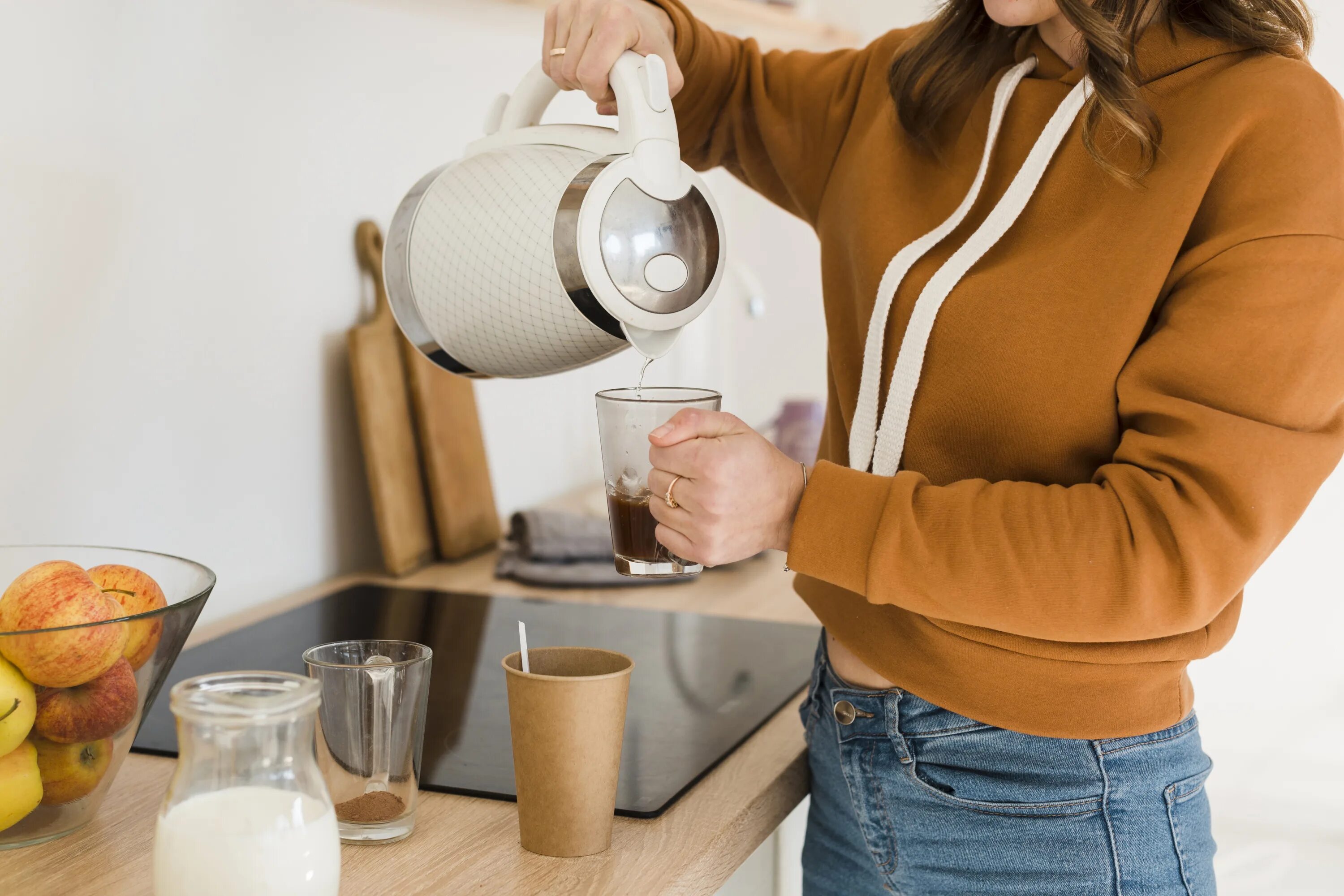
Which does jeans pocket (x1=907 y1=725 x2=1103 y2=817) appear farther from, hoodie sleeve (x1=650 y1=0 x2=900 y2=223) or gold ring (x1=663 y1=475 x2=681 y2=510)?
hoodie sleeve (x1=650 y1=0 x2=900 y2=223)

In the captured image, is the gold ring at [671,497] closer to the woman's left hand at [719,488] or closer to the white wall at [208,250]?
the woman's left hand at [719,488]

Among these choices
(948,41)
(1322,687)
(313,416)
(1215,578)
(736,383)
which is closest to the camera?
(1215,578)

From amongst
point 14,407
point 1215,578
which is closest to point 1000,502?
point 1215,578

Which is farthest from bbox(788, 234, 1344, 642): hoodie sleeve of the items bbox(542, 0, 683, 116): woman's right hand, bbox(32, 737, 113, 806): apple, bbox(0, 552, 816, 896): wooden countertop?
bbox(32, 737, 113, 806): apple

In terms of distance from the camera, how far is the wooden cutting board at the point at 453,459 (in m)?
1.50

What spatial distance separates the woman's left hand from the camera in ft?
2.44

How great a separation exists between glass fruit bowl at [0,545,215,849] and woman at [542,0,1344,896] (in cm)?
34

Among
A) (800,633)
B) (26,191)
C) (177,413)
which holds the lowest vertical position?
(800,633)

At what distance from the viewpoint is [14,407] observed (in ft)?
3.34

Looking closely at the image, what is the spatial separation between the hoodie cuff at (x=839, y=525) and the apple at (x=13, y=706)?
46 cm

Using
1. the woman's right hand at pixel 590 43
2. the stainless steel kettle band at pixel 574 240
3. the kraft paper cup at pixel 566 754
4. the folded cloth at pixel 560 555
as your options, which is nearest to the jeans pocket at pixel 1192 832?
the kraft paper cup at pixel 566 754

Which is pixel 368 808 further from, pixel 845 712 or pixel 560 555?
pixel 560 555

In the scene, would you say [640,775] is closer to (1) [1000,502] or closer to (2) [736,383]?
(1) [1000,502]

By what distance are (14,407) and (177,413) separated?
0.19 meters
